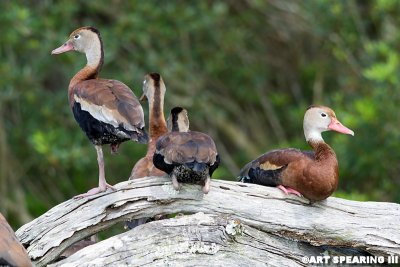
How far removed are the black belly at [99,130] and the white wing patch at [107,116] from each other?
1.0 inches

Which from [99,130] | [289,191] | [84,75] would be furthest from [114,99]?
[289,191]

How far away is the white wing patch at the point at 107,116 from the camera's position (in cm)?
703

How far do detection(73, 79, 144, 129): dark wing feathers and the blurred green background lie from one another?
11.2 ft

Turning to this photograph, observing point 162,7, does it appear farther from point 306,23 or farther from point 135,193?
point 135,193

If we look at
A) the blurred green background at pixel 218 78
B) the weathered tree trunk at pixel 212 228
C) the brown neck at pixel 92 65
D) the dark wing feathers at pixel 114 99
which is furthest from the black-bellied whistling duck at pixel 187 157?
the blurred green background at pixel 218 78

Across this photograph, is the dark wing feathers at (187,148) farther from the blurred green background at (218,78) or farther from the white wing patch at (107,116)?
the blurred green background at (218,78)

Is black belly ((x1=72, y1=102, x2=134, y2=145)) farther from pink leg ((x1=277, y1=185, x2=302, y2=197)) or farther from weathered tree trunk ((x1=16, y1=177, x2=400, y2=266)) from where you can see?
pink leg ((x1=277, y1=185, x2=302, y2=197))

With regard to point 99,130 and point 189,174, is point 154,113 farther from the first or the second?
point 189,174

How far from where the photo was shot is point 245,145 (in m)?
13.6

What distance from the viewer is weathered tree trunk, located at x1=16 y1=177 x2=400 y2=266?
6742mm

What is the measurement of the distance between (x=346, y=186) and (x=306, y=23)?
7.20ft

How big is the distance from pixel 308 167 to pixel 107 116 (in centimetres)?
139

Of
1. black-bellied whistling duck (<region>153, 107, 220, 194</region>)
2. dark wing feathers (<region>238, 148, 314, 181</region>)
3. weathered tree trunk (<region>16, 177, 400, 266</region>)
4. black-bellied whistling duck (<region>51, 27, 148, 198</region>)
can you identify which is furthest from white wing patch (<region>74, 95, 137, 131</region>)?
dark wing feathers (<region>238, 148, 314, 181</region>)

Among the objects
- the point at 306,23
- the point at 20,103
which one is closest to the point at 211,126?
the point at 306,23
